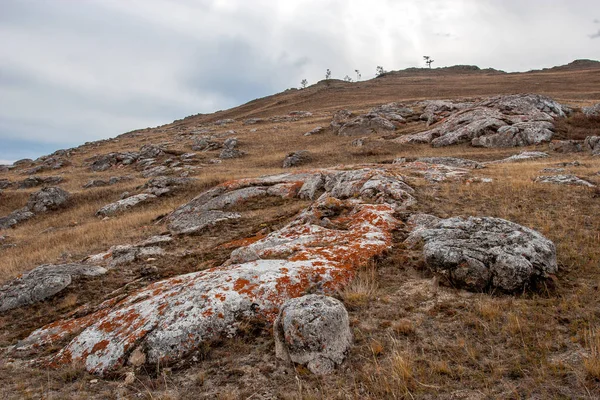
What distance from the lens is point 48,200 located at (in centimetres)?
2720

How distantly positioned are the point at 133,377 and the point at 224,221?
970cm

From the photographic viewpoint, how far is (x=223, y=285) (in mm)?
6672

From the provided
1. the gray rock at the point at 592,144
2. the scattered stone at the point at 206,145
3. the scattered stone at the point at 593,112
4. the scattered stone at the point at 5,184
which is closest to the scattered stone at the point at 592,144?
the gray rock at the point at 592,144

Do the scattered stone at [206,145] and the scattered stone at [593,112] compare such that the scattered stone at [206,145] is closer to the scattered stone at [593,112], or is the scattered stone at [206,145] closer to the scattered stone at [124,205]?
the scattered stone at [124,205]

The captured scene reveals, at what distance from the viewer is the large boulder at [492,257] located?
6.45 meters

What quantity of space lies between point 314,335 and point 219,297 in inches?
90.3

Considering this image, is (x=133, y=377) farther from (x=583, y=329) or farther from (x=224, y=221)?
(x=224, y=221)

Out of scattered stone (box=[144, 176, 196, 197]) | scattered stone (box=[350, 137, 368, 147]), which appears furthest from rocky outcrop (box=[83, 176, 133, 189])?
scattered stone (box=[350, 137, 368, 147])

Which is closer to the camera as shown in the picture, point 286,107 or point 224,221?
point 224,221

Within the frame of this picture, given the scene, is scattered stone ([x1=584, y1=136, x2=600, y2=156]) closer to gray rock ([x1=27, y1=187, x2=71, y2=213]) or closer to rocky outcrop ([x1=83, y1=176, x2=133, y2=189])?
rocky outcrop ([x1=83, y1=176, x2=133, y2=189])

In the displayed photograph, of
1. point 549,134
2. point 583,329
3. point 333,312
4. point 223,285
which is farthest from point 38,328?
point 549,134

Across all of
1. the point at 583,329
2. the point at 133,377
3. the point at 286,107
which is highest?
the point at 286,107

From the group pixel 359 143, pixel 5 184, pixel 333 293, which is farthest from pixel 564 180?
pixel 5 184

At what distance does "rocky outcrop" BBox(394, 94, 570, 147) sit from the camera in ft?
101
